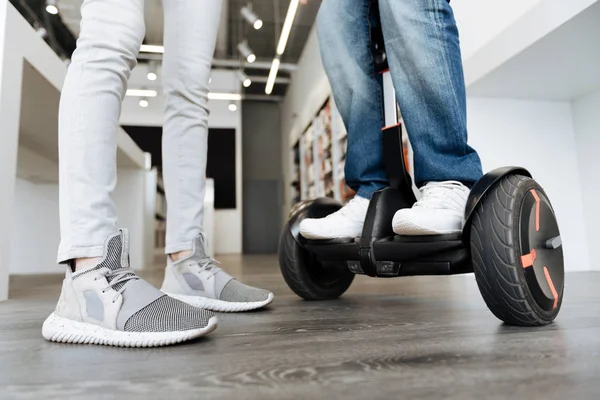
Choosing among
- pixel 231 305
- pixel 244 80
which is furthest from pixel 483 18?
pixel 244 80

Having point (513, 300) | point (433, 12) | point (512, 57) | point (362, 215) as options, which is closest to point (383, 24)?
point (433, 12)

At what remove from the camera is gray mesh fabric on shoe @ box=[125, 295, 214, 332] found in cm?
57

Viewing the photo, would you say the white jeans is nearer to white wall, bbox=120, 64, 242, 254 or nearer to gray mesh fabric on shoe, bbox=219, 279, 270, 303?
gray mesh fabric on shoe, bbox=219, 279, 270, 303

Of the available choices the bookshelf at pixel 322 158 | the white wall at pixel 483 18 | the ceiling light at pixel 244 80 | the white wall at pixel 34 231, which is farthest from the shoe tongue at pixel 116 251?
the ceiling light at pixel 244 80

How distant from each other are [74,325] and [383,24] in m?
0.74

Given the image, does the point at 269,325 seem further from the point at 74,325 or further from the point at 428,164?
the point at 428,164

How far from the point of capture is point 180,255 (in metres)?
0.92

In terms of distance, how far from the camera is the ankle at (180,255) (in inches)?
35.7

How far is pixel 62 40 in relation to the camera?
635cm

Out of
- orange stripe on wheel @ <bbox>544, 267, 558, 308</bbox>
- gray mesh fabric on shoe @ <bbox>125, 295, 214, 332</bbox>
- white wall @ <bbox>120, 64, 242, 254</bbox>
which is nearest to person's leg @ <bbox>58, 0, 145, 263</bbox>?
A: gray mesh fabric on shoe @ <bbox>125, 295, 214, 332</bbox>

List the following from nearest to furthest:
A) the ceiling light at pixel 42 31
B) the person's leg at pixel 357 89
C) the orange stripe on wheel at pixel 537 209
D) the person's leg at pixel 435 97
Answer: the orange stripe on wheel at pixel 537 209 < the person's leg at pixel 435 97 < the person's leg at pixel 357 89 < the ceiling light at pixel 42 31

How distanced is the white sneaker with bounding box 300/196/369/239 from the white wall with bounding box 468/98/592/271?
49.5 inches

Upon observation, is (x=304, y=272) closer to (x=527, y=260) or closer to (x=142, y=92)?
(x=527, y=260)

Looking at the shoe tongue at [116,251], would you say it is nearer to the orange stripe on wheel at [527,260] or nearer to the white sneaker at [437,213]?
the white sneaker at [437,213]
